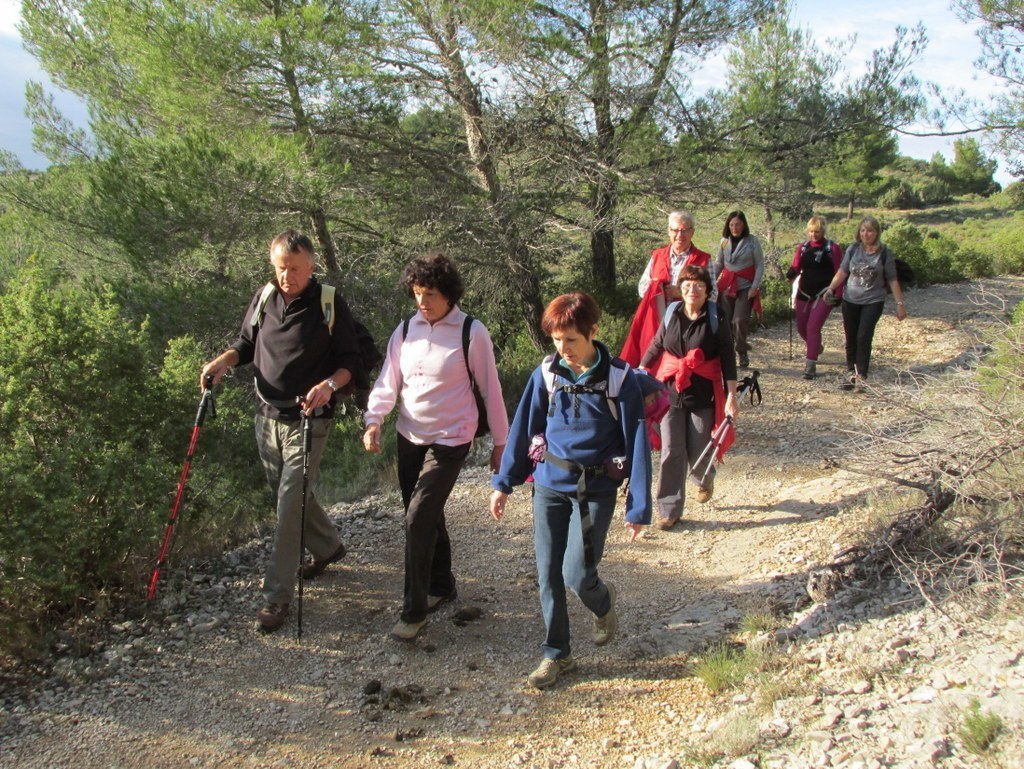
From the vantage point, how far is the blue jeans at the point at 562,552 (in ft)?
11.4

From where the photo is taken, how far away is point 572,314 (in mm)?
3328

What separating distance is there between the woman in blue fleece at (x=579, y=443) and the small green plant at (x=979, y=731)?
4.33 feet

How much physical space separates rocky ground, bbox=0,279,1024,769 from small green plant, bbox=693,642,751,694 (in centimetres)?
4

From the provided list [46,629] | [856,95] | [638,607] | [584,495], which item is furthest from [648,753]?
[856,95]

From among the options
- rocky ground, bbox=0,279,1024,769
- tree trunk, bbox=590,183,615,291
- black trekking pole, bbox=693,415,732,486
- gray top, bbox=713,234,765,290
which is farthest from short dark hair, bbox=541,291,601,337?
tree trunk, bbox=590,183,615,291

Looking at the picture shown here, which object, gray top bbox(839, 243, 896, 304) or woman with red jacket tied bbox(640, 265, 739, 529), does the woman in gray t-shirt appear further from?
woman with red jacket tied bbox(640, 265, 739, 529)

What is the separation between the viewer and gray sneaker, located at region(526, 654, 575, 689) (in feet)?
12.0

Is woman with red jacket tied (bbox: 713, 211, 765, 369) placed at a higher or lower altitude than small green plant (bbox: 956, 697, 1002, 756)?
higher

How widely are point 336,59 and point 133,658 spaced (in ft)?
24.6

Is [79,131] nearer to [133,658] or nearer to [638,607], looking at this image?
[133,658]

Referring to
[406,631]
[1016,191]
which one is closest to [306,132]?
[406,631]

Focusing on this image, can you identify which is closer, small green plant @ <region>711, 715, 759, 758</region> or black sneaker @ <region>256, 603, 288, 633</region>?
small green plant @ <region>711, 715, 759, 758</region>

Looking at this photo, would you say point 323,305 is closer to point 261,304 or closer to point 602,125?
point 261,304

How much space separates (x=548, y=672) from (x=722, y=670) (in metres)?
0.78
